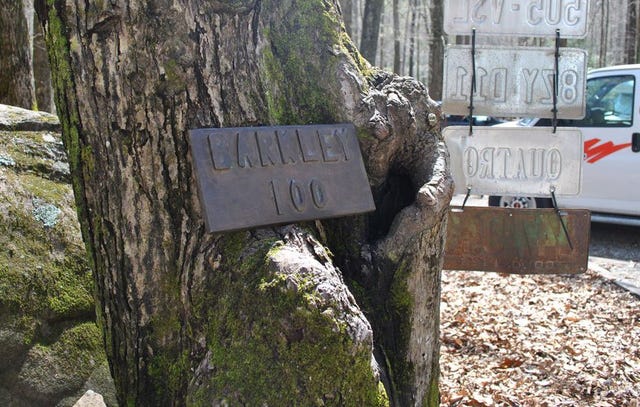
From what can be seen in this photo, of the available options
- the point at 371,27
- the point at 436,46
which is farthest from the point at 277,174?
the point at 436,46

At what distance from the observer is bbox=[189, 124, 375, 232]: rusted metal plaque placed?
2.41 m

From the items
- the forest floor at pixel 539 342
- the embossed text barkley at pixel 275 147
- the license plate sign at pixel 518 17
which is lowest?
the forest floor at pixel 539 342

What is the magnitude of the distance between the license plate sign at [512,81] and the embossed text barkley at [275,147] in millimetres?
2261

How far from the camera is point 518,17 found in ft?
15.3

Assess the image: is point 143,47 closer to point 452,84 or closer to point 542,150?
point 452,84

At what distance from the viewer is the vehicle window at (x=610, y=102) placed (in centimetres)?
862

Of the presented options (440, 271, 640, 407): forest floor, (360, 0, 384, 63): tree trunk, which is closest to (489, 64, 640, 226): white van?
(440, 271, 640, 407): forest floor

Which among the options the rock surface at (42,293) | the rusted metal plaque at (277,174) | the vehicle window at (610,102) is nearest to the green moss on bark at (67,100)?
the rusted metal plaque at (277,174)

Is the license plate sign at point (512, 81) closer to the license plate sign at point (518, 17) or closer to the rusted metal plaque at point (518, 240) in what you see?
the license plate sign at point (518, 17)

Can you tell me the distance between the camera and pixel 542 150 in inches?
189

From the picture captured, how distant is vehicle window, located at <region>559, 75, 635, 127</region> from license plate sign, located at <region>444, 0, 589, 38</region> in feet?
13.2

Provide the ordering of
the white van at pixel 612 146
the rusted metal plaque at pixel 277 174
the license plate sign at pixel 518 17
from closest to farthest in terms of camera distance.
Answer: the rusted metal plaque at pixel 277 174
the license plate sign at pixel 518 17
the white van at pixel 612 146

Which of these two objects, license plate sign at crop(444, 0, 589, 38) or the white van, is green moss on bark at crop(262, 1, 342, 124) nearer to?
license plate sign at crop(444, 0, 589, 38)

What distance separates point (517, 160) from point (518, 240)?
605mm
